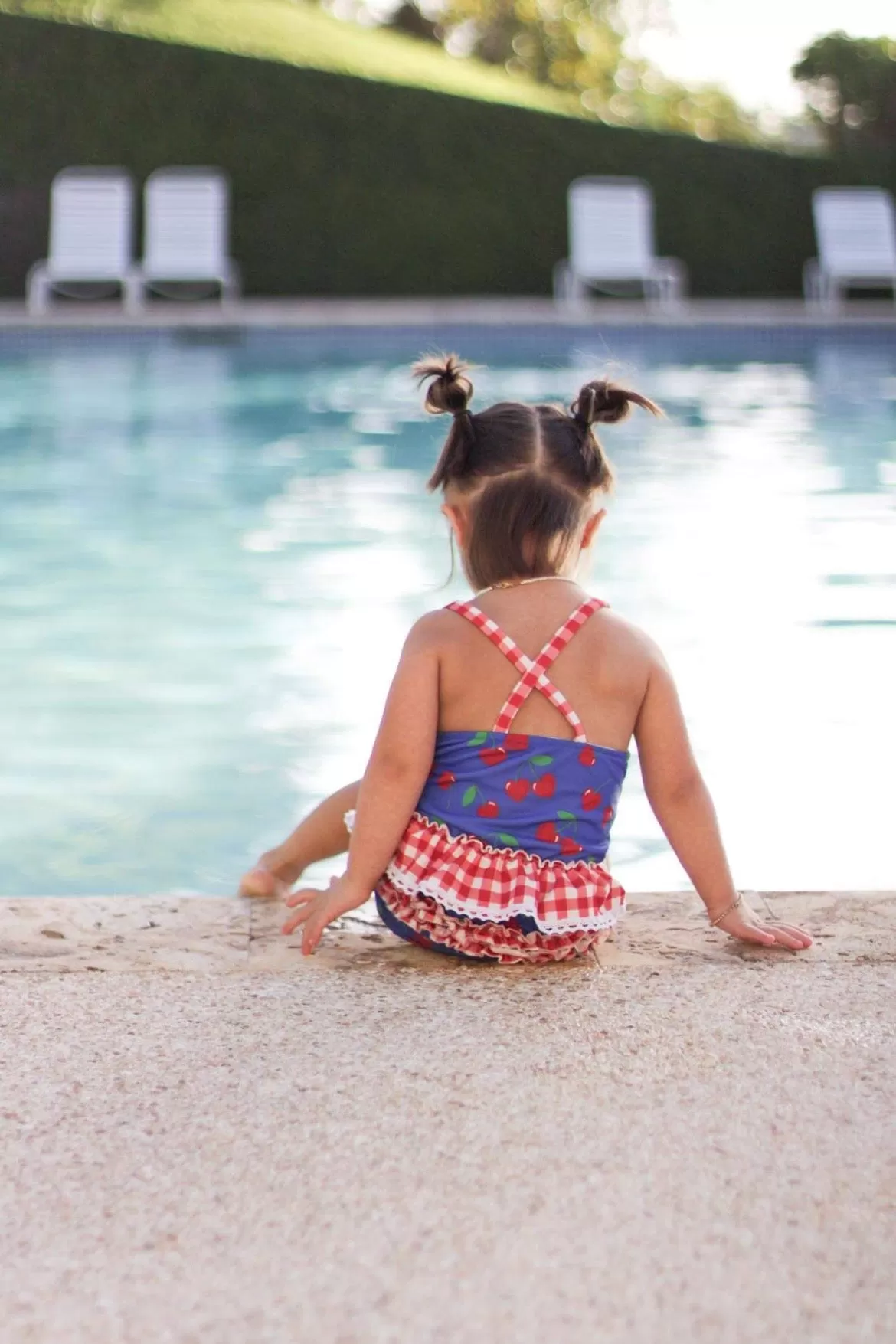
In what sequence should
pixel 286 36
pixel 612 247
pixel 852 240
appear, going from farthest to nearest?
pixel 286 36 → pixel 852 240 → pixel 612 247

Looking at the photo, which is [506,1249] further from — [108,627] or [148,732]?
[108,627]

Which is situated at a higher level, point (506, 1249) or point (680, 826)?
point (680, 826)

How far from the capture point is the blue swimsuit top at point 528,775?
2.22 m

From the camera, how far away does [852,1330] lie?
1.40 meters

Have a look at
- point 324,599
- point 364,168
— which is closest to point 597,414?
point 324,599

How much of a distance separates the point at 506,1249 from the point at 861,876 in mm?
2226

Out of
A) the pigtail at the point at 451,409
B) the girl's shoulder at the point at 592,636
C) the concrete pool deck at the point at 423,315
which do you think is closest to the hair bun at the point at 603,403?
the pigtail at the point at 451,409

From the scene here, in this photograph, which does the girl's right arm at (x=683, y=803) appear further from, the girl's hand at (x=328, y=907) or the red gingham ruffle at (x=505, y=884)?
the girl's hand at (x=328, y=907)

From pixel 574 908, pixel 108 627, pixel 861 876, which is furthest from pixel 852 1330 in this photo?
pixel 108 627

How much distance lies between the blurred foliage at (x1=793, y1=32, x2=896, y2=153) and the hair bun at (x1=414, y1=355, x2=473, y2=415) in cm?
1607

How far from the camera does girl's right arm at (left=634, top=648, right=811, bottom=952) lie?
2.26m

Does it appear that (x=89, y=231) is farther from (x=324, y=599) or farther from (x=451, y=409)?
(x=451, y=409)

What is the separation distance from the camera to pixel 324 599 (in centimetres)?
586

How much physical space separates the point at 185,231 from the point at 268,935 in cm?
1224
